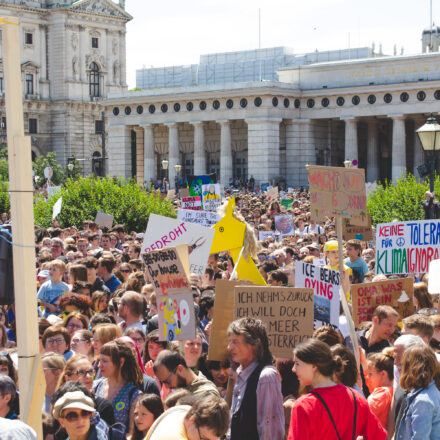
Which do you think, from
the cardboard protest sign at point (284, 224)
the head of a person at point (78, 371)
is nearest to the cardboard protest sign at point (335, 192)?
the head of a person at point (78, 371)

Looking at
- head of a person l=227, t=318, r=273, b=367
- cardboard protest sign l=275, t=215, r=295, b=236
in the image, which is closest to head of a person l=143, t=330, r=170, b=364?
head of a person l=227, t=318, r=273, b=367

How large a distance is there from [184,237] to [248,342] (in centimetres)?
569

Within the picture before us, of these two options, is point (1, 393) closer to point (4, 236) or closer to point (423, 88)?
point (4, 236)

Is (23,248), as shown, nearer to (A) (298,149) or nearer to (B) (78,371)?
(B) (78,371)

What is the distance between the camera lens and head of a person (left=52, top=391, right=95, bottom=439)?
5660mm

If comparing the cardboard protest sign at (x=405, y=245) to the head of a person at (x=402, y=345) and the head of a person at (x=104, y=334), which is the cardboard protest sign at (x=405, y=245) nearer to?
the head of a person at (x=104, y=334)

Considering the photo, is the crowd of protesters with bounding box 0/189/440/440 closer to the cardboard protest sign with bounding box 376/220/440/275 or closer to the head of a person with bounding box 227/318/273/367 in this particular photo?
the head of a person with bounding box 227/318/273/367

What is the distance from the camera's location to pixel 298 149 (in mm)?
56312

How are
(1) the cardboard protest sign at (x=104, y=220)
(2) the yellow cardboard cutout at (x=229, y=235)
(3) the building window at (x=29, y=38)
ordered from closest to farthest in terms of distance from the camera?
(2) the yellow cardboard cutout at (x=229, y=235) → (1) the cardboard protest sign at (x=104, y=220) → (3) the building window at (x=29, y=38)

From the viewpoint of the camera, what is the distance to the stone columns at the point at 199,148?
5784 centimetres

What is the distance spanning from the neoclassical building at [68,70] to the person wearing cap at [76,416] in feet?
244

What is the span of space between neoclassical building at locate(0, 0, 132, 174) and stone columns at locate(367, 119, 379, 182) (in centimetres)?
A: 2951

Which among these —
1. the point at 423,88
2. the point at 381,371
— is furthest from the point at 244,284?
the point at 423,88

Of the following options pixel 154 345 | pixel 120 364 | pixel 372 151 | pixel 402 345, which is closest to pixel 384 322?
pixel 402 345
